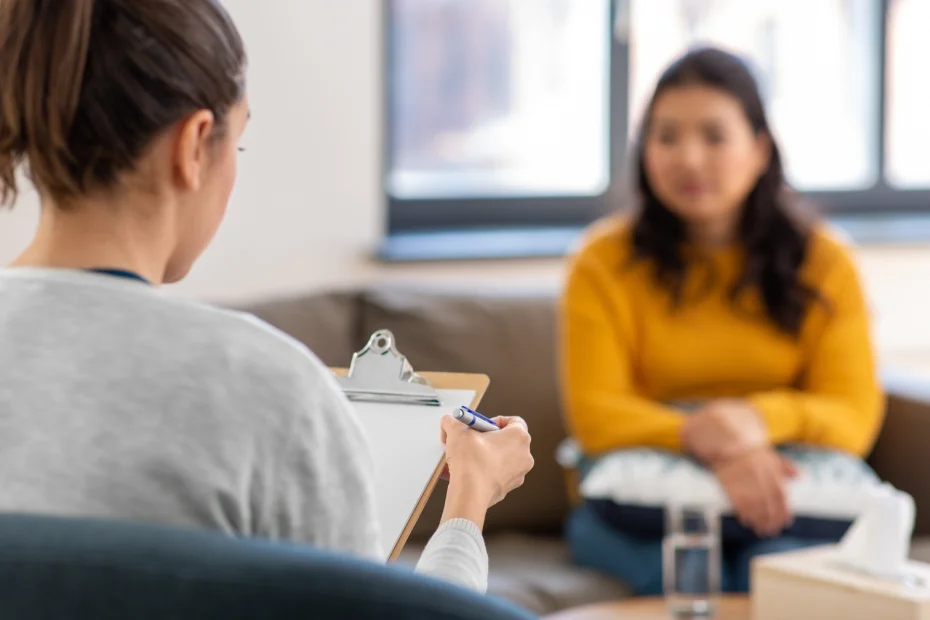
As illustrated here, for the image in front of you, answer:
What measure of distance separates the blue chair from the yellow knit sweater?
161 centimetres

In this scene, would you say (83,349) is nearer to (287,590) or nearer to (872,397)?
(287,590)

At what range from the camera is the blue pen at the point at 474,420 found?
944 millimetres

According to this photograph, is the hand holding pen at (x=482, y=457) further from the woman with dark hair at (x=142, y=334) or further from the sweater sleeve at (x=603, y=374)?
the sweater sleeve at (x=603, y=374)

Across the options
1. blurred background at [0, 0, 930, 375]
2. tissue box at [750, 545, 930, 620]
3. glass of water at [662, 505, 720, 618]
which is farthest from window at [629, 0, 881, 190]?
tissue box at [750, 545, 930, 620]

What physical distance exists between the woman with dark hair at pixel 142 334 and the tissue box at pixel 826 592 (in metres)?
0.89

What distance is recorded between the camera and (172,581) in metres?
0.65

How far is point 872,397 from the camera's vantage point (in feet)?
7.68

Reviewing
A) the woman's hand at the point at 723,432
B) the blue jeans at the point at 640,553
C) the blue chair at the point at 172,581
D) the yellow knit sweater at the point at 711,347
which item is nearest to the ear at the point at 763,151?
the yellow knit sweater at the point at 711,347

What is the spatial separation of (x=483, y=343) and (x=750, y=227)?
56 cm

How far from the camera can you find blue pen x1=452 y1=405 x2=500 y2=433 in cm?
94

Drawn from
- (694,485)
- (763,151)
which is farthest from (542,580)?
(763,151)

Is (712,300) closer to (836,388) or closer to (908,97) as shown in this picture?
(836,388)

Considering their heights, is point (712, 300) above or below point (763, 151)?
below

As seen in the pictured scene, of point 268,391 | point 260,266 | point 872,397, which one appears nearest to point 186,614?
point 268,391
